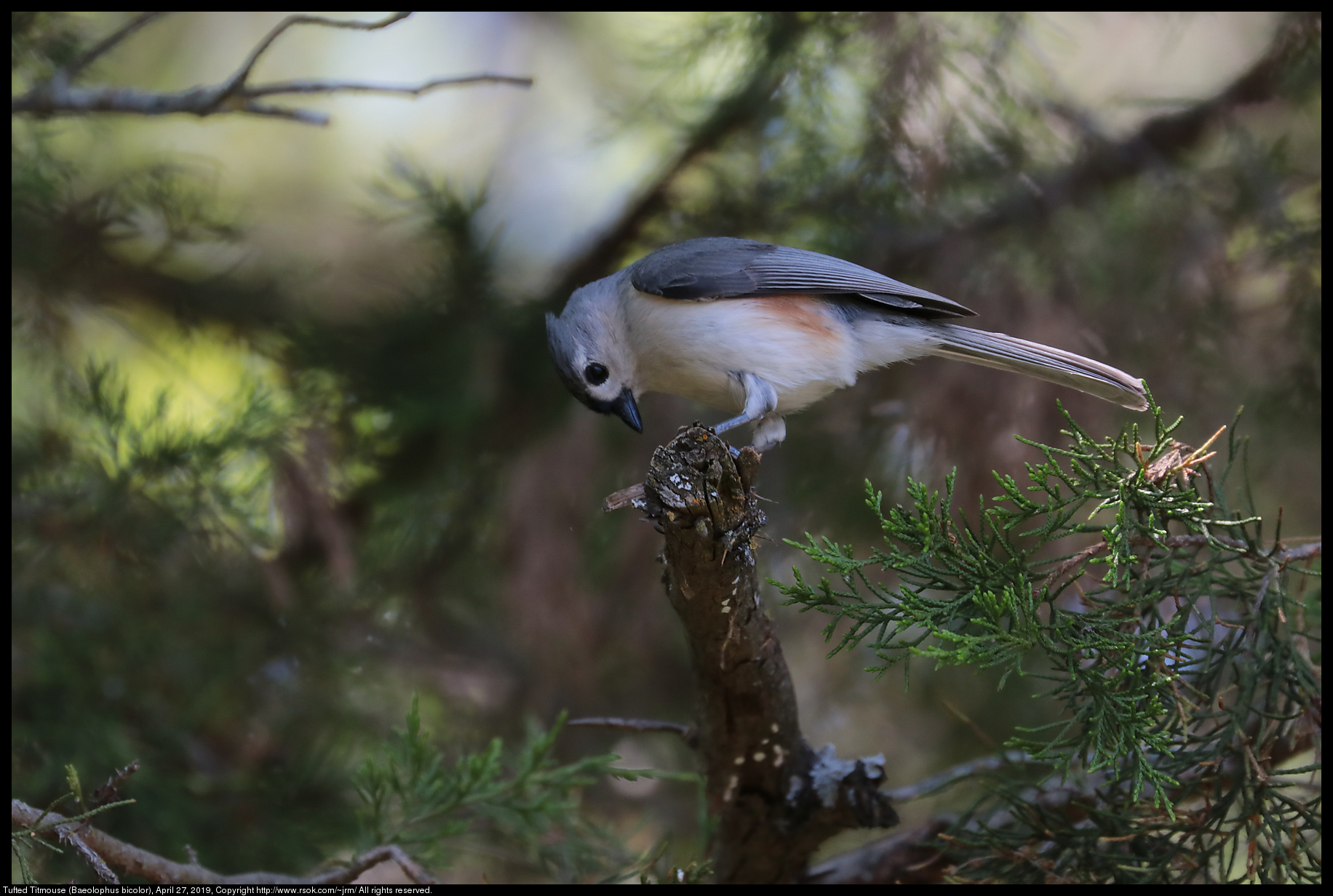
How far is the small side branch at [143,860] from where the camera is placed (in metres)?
1.78

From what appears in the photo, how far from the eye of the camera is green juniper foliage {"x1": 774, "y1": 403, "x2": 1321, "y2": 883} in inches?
66.2

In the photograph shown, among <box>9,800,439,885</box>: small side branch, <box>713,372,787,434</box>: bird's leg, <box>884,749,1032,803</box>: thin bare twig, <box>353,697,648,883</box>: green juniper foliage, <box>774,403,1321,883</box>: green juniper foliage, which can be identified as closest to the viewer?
<box>774,403,1321,883</box>: green juniper foliage

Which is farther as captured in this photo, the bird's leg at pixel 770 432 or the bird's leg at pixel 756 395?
the bird's leg at pixel 770 432

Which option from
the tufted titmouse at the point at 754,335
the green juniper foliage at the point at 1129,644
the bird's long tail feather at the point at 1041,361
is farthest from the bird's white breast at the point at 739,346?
the green juniper foliage at the point at 1129,644

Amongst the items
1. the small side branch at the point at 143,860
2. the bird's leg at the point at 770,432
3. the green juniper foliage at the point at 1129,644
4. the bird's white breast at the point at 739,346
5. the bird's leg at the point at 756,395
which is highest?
the bird's white breast at the point at 739,346

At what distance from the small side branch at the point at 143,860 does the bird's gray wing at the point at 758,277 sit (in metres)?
1.82

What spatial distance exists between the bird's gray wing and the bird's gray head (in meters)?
0.17

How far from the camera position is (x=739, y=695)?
2.16 m

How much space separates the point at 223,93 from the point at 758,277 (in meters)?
1.59

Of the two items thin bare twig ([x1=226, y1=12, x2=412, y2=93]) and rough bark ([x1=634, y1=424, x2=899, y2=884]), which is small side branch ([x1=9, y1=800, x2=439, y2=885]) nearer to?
rough bark ([x1=634, y1=424, x2=899, y2=884])

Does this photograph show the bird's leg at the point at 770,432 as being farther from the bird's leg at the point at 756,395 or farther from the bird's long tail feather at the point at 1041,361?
the bird's long tail feather at the point at 1041,361

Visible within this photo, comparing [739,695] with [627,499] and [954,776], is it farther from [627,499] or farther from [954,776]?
[954,776]

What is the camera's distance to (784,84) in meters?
3.79

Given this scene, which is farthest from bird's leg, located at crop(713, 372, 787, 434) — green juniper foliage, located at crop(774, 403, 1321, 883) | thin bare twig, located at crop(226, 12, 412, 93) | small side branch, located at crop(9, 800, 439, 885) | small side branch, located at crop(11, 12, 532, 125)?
small side branch, located at crop(9, 800, 439, 885)
